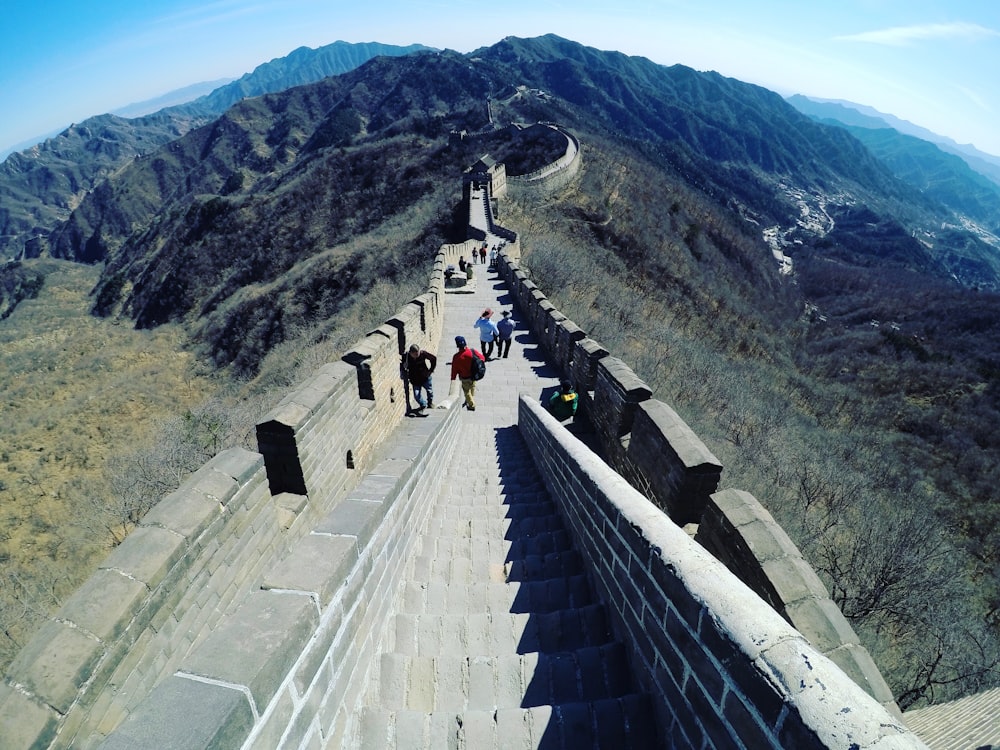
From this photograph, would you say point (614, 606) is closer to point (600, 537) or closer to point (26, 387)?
point (600, 537)

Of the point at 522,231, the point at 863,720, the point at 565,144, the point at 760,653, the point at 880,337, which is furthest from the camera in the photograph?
the point at 565,144

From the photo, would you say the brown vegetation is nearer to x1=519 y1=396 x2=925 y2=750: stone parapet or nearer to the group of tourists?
the group of tourists

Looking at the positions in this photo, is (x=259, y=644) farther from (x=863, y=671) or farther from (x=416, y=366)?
(x=416, y=366)

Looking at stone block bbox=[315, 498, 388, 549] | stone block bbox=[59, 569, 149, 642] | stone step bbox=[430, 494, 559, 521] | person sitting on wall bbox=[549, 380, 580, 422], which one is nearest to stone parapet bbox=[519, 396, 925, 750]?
stone block bbox=[315, 498, 388, 549]

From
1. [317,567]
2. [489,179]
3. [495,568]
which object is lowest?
[489,179]

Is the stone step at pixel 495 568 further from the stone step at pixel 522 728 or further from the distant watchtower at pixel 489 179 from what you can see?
the distant watchtower at pixel 489 179

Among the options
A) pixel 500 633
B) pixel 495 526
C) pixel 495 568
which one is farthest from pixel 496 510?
pixel 500 633

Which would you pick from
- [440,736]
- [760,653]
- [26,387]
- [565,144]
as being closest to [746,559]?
[760,653]
